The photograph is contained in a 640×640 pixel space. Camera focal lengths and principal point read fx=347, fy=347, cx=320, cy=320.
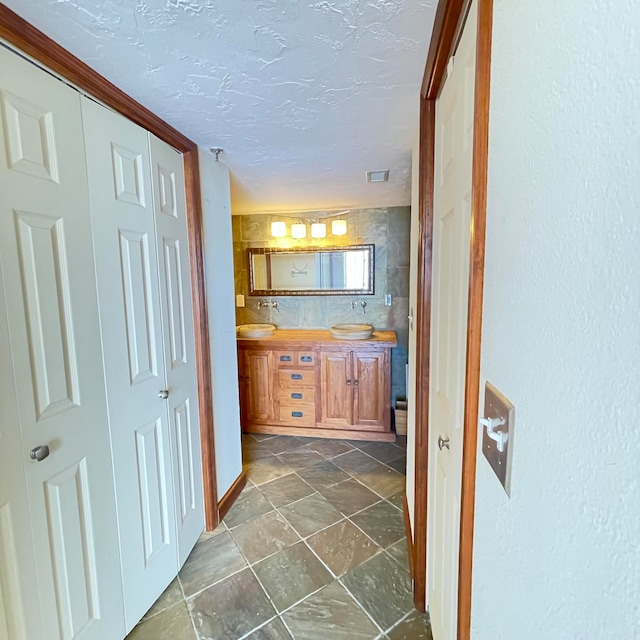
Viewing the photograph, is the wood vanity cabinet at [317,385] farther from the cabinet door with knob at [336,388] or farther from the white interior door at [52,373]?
the white interior door at [52,373]

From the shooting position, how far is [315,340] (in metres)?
3.01

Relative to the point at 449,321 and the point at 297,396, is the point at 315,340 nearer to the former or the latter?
the point at 297,396

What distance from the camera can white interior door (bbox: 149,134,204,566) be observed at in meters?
1.56

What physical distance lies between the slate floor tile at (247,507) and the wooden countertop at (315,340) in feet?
3.89

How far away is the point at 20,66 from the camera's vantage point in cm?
96

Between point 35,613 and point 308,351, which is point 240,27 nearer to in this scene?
point 35,613

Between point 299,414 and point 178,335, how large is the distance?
1.72 m

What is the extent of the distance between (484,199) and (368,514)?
1995mm

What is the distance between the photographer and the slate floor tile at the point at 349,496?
215cm

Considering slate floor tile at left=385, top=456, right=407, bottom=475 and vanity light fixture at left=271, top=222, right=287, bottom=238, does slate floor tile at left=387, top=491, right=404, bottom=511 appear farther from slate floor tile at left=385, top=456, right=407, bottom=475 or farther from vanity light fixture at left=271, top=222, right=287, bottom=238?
vanity light fixture at left=271, top=222, right=287, bottom=238

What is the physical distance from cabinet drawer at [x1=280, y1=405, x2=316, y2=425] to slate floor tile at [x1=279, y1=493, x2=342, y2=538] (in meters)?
0.90

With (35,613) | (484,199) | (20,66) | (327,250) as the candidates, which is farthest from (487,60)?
(327,250)

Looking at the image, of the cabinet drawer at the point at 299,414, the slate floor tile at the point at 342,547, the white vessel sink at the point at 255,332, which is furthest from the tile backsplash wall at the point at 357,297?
the slate floor tile at the point at 342,547

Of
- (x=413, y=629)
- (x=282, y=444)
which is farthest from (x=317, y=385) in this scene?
(x=413, y=629)
